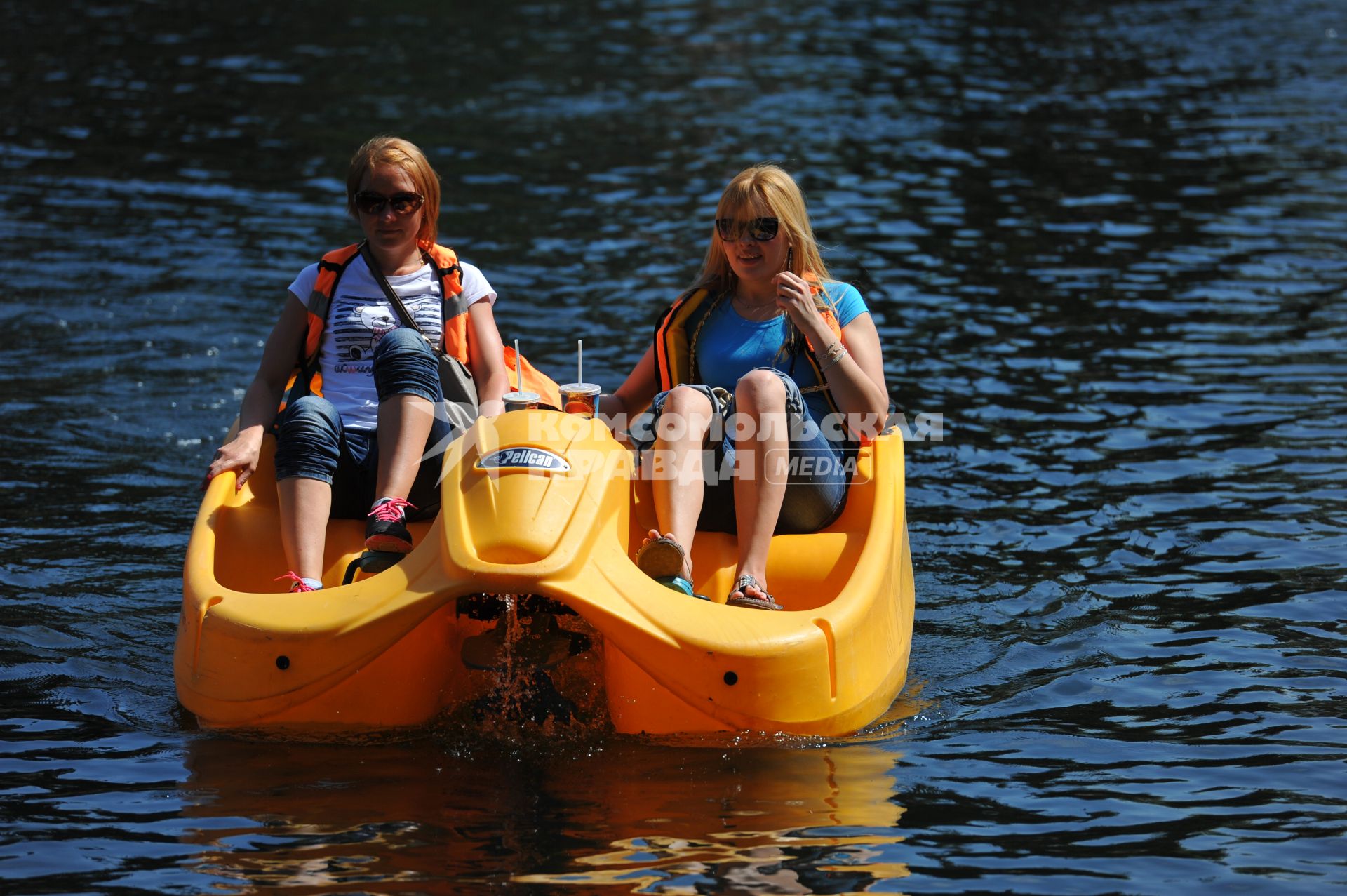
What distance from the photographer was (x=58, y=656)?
4.87m

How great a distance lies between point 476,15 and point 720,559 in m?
16.0

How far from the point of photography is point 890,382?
8.09 meters

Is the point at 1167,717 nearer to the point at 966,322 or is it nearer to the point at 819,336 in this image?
the point at 819,336

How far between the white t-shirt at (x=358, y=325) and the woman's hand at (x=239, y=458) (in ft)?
1.00

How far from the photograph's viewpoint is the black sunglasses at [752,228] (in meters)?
4.60

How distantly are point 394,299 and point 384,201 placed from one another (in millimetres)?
304

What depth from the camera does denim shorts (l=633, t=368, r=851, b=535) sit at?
4.55 meters

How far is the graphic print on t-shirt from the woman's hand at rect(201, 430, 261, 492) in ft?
1.28

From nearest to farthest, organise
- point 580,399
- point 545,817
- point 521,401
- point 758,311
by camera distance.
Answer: point 545,817 < point 521,401 < point 580,399 < point 758,311

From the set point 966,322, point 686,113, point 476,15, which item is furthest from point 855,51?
point 966,322

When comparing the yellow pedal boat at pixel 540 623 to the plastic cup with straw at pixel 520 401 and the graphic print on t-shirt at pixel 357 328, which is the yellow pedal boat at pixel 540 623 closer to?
the plastic cup with straw at pixel 520 401

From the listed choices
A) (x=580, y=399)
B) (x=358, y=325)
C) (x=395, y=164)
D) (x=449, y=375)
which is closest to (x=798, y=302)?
(x=580, y=399)

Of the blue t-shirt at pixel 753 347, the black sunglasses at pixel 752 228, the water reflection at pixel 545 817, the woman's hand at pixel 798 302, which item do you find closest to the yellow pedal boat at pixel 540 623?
the water reflection at pixel 545 817

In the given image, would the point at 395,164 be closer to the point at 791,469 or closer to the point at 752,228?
the point at 752,228
